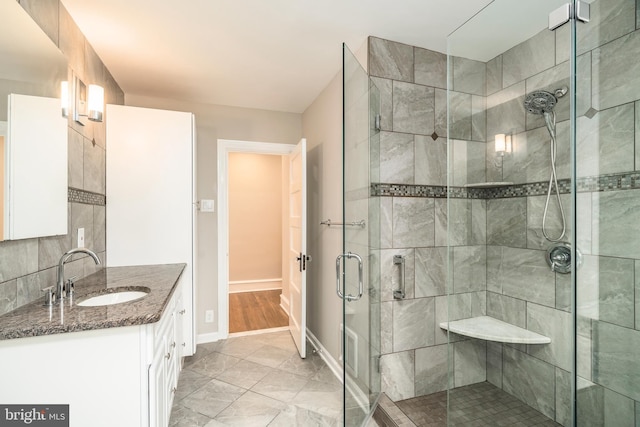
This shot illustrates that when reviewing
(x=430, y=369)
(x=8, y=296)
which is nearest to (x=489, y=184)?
(x=430, y=369)

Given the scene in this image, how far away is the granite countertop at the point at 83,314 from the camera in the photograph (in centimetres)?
115

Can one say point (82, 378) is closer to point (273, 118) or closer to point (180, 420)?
point (180, 420)

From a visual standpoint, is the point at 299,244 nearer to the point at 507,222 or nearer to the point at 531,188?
the point at 507,222

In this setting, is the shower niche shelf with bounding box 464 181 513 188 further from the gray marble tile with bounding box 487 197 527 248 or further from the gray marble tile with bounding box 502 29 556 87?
the gray marble tile with bounding box 502 29 556 87

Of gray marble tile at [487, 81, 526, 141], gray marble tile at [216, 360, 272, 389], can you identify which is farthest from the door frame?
gray marble tile at [487, 81, 526, 141]

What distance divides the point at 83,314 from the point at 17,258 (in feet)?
1.38

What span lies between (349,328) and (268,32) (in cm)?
196

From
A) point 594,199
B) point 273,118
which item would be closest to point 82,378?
point 594,199

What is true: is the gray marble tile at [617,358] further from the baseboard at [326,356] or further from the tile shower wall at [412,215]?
the baseboard at [326,356]

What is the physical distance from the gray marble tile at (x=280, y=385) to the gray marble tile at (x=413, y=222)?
53.7 inches

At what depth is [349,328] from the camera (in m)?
1.67

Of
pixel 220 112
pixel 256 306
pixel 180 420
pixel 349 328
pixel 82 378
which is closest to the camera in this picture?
pixel 82 378

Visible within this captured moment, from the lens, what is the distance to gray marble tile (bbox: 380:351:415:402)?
2055 millimetres

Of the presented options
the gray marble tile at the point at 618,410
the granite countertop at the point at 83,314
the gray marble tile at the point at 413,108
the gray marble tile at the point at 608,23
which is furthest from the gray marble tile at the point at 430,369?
the gray marble tile at the point at 608,23
